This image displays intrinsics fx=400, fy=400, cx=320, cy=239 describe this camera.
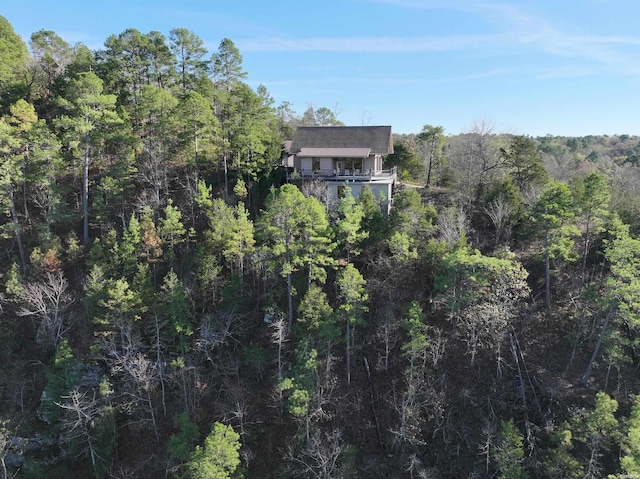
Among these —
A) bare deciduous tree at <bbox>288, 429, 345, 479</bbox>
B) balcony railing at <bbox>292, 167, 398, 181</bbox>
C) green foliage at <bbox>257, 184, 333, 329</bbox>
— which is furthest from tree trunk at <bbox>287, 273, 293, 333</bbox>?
balcony railing at <bbox>292, 167, 398, 181</bbox>

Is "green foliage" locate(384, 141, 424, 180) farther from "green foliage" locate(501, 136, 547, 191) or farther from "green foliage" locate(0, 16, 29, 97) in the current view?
"green foliage" locate(0, 16, 29, 97)

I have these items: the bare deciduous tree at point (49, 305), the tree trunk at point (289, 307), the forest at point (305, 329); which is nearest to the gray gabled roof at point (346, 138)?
the forest at point (305, 329)

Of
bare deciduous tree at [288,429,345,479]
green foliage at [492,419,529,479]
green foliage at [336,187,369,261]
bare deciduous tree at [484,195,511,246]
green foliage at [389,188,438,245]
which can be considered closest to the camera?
green foliage at [492,419,529,479]

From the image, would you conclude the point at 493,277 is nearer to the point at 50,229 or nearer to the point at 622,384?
the point at 622,384

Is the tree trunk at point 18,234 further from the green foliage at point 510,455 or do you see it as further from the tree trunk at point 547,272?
the tree trunk at point 547,272

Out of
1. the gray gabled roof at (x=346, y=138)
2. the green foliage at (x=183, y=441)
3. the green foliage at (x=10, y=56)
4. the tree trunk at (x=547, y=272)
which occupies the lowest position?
the green foliage at (x=183, y=441)

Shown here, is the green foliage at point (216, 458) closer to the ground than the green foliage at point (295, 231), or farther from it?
closer to the ground

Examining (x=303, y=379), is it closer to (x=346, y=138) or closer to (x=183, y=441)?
(x=183, y=441)
